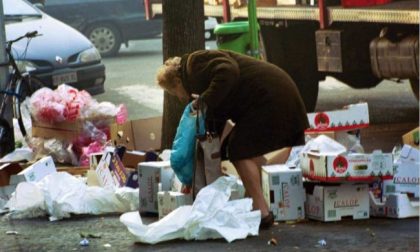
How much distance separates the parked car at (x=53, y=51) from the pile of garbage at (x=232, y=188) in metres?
3.91

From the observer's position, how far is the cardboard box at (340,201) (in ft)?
24.2

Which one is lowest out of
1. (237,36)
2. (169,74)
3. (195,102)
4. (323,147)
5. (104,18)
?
(104,18)

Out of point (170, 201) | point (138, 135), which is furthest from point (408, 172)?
point (138, 135)

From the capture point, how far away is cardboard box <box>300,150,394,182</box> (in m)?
7.30

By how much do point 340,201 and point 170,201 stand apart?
1.05 m

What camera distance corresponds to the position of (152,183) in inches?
306

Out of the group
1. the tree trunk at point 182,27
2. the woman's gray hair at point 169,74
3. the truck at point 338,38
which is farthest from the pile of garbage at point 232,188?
the truck at point 338,38

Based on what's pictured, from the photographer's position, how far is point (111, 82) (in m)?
16.6

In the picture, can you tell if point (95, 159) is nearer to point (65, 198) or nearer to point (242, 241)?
point (65, 198)

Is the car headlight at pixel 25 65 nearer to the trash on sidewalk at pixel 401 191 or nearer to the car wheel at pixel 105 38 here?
the trash on sidewalk at pixel 401 191

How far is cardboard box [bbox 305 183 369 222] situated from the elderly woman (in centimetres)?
33

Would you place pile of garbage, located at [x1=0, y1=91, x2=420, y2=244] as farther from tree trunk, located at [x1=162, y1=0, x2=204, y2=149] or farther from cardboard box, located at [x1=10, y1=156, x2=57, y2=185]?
tree trunk, located at [x1=162, y1=0, x2=204, y2=149]

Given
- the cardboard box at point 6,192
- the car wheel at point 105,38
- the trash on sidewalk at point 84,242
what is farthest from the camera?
the car wheel at point 105,38

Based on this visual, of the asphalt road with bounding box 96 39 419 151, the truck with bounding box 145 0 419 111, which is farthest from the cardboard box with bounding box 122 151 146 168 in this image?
the truck with bounding box 145 0 419 111
